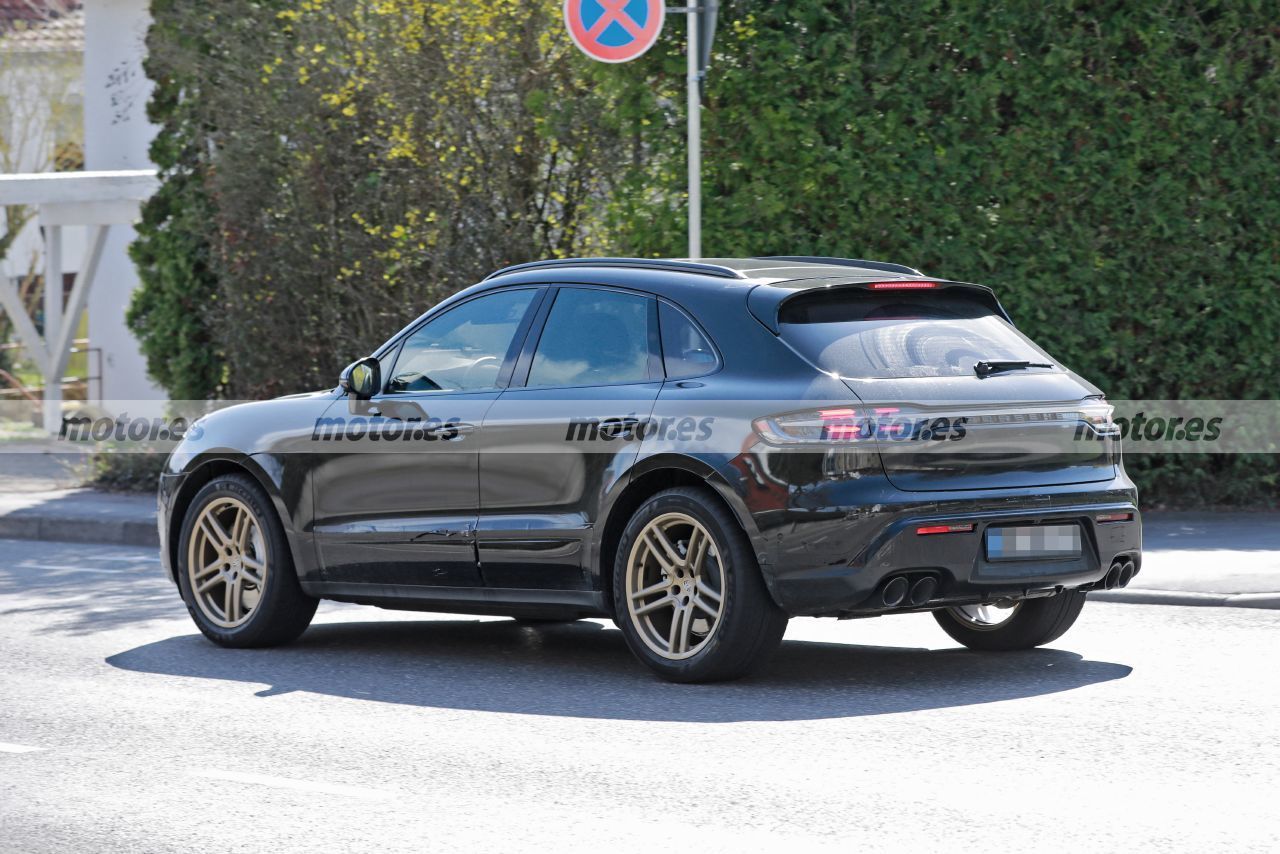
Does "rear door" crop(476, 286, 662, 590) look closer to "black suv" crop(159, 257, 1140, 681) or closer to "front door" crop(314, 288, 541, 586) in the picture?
"black suv" crop(159, 257, 1140, 681)

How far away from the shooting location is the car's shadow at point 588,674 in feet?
25.1

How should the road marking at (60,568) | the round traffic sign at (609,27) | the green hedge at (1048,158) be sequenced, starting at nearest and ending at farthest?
the round traffic sign at (609,27), the road marking at (60,568), the green hedge at (1048,158)

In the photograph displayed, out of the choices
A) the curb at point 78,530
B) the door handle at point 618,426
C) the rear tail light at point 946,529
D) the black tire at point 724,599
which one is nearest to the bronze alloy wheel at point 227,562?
the door handle at point 618,426

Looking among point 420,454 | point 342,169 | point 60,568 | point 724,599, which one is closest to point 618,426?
point 724,599

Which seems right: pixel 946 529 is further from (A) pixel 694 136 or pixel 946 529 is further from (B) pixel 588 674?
(A) pixel 694 136

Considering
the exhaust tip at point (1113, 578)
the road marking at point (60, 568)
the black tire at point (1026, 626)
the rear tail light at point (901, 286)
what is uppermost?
the rear tail light at point (901, 286)

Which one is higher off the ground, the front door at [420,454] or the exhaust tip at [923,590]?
the front door at [420,454]

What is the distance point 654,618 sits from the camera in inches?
316

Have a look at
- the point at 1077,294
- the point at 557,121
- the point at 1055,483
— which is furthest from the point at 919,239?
the point at 1055,483

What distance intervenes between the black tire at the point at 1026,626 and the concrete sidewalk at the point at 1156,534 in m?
1.36

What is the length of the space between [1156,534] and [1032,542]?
16.7ft

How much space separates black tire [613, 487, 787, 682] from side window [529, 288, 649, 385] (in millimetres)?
605

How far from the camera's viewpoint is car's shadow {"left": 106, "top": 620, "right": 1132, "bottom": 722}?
7.65m

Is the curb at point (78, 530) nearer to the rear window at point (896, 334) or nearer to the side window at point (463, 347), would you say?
the side window at point (463, 347)
